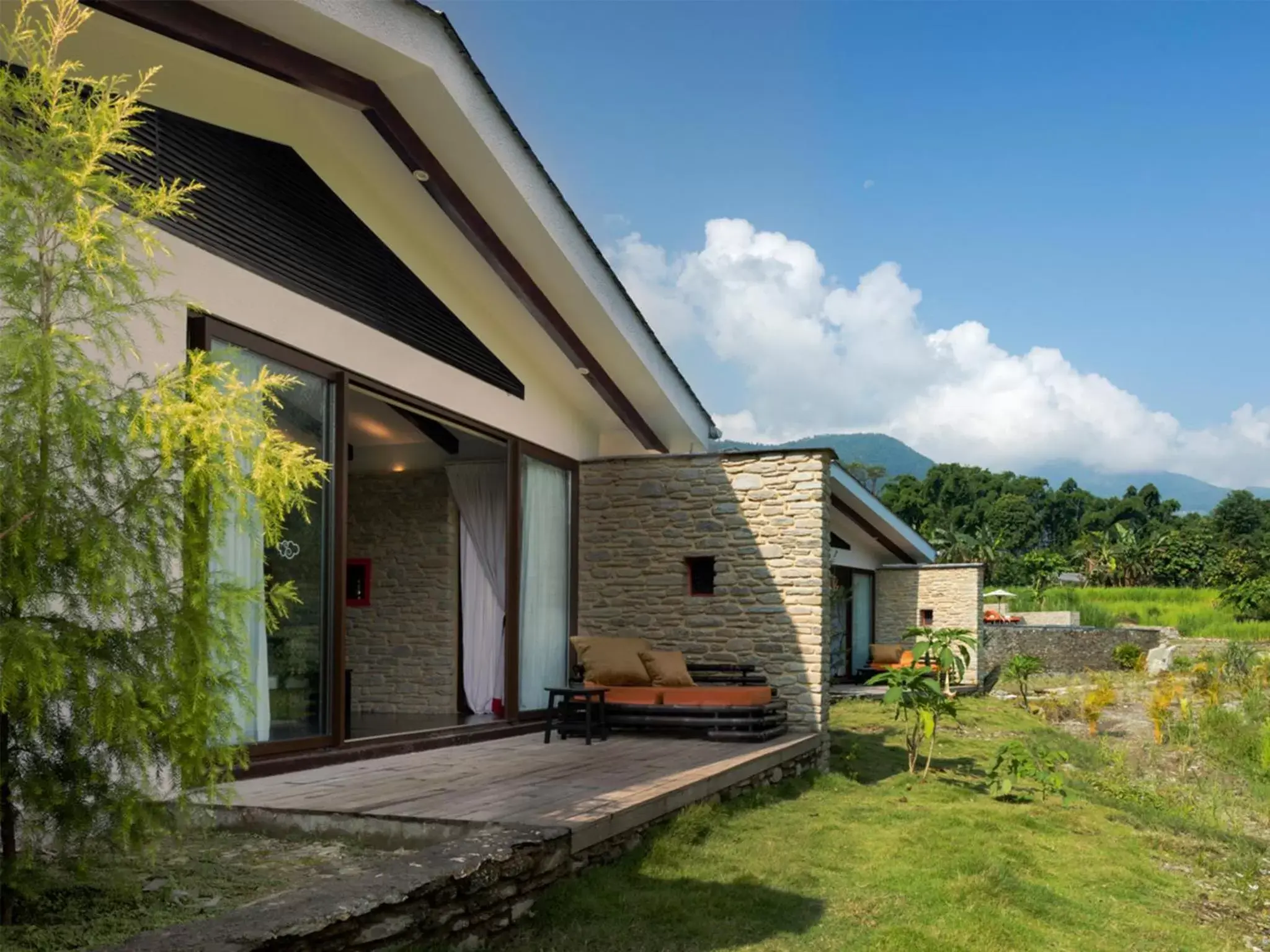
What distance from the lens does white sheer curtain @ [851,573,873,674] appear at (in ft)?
68.4

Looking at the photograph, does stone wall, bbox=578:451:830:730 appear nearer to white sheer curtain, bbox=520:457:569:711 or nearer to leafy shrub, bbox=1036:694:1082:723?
white sheer curtain, bbox=520:457:569:711

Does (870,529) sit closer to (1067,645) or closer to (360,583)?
(1067,645)

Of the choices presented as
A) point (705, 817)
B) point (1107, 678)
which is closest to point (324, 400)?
point (705, 817)

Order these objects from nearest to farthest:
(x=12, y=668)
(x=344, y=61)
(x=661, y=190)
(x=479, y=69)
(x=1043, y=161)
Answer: (x=12, y=668) → (x=344, y=61) → (x=479, y=69) → (x=1043, y=161) → (x=661, y=190)

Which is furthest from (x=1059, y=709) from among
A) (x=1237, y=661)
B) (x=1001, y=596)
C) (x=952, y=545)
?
(x=952, y=545)

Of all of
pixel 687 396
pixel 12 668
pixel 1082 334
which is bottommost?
pixel 12 668

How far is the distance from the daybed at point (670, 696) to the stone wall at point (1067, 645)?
677 inches

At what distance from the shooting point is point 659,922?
4691mm

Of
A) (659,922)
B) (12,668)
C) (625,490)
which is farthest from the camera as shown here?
(625,490)

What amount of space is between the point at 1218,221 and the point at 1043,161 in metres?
8.26

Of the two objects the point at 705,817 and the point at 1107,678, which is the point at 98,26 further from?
the point at 1107,678

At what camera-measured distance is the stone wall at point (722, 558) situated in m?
10.4

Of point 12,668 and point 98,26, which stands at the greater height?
point 98,26

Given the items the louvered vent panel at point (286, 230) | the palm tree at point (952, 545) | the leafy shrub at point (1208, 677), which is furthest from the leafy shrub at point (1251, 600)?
the louvered vent panel at point (286, 230)
